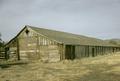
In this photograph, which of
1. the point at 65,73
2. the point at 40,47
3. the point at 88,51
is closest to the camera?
the point at 65,73

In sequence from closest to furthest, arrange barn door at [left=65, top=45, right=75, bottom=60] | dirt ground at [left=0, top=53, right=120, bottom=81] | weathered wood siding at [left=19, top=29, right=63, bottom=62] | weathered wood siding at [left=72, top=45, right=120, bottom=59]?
dirt ground at [left=0, top=53, right=120, bottom=81] → weathered wood siding at [left=19, top=29, right=63, bottom=62] → barn door at [left=65, top=45, right=75, bottom=60] → weathered wood siding at [left=72, top=45, right=120, bottom=59]

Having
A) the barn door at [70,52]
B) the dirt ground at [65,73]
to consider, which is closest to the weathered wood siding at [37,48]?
the barn door at [70,52]

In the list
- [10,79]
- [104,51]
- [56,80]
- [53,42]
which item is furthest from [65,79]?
[104,51]

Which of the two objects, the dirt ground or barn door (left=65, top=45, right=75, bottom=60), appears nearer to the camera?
the dirt ground

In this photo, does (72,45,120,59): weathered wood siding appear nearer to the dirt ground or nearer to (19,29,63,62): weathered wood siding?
(19,29,63,62): weathered wood siding

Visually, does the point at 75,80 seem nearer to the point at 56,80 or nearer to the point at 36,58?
the point at 56,80

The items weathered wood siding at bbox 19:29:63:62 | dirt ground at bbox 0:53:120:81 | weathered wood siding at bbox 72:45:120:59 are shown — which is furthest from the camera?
weathered wood siding at bbox 72:45:120:59

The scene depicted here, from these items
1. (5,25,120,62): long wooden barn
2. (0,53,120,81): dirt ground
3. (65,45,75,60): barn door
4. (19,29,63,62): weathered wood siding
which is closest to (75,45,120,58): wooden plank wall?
(5,25,120,62): long wooden barn

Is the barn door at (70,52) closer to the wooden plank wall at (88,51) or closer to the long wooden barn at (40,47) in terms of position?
the long wooden barn at (40,47)

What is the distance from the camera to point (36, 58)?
31.3 metres

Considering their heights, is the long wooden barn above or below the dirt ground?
above

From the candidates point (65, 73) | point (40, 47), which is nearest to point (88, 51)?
point (40, 47)

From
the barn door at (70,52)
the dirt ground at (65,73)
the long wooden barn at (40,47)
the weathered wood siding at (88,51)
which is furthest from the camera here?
the weathered wood siding at (88,51)

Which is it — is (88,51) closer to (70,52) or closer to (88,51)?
(88,51)
